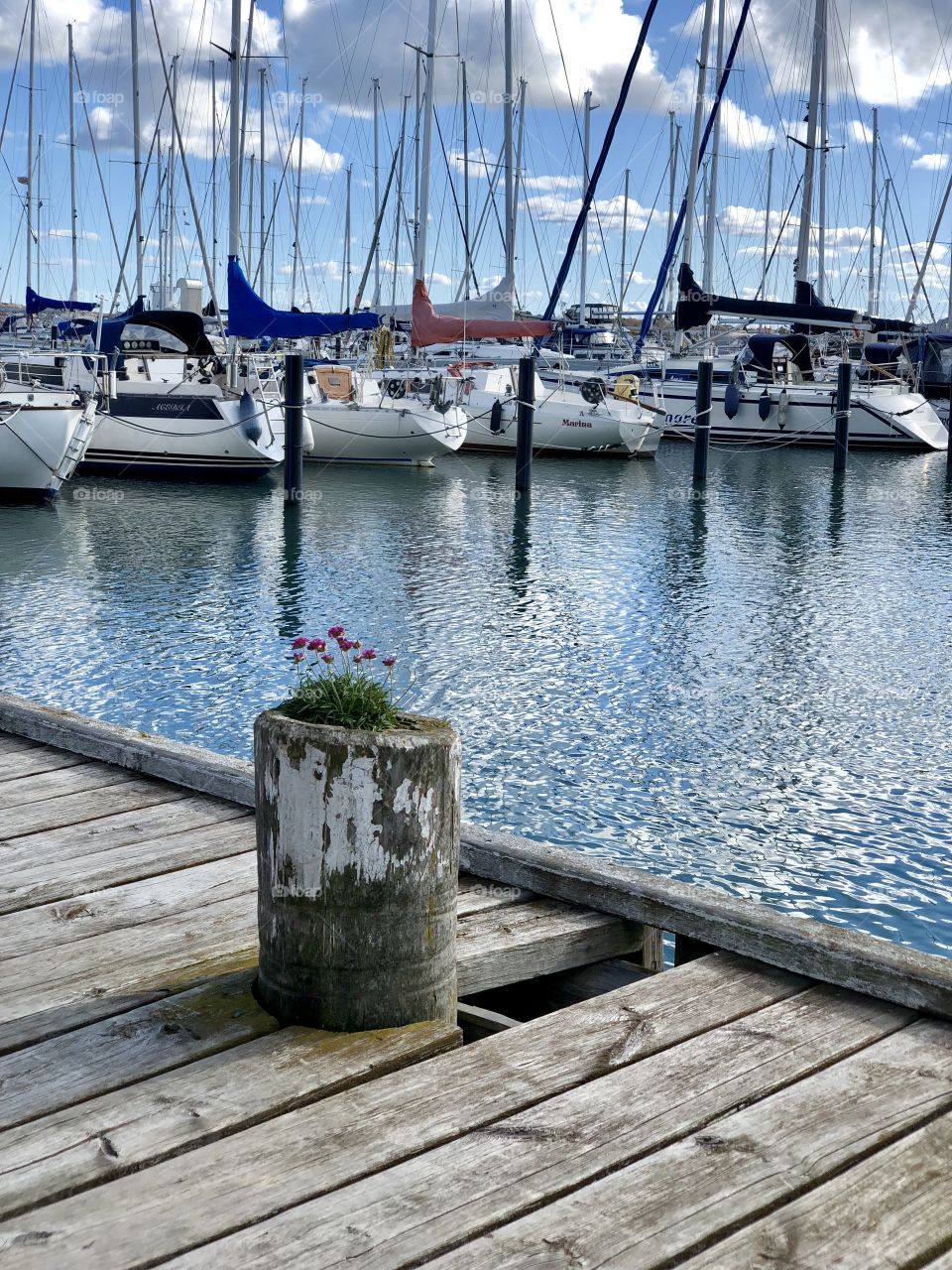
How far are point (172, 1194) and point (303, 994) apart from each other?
661mm

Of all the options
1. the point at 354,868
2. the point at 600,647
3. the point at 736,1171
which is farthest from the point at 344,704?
the point at 600,647

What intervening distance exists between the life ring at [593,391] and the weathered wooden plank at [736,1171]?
27.8 metres

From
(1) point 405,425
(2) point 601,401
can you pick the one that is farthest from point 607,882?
(2) point 601,401

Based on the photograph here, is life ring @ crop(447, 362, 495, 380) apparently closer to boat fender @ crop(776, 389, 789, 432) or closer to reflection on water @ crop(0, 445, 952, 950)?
boat fender @ crop(776, 389, 789, 432)

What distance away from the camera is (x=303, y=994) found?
2934mm

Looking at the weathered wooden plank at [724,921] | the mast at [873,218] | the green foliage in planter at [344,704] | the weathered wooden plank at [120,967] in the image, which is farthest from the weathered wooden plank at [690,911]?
the mast at [873,218]

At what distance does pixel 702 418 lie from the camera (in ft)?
86.9

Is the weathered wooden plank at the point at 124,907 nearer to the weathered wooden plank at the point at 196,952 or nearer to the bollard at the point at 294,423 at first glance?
the weathered wooden plank at the point at 196,952

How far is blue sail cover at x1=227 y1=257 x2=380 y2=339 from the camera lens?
973 inches

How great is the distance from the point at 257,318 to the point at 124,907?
22.7m

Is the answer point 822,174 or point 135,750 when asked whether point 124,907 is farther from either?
point 822,174

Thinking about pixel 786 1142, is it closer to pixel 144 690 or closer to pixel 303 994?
pixel 303 994

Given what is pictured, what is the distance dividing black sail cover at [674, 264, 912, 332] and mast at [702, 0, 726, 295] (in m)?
3.76

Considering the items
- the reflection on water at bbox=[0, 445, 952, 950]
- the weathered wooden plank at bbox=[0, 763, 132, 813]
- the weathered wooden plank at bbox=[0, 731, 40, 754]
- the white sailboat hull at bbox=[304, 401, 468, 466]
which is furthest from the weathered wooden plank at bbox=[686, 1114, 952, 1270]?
the white sailboat hull at bbox=[304, 401, 468, 466]
